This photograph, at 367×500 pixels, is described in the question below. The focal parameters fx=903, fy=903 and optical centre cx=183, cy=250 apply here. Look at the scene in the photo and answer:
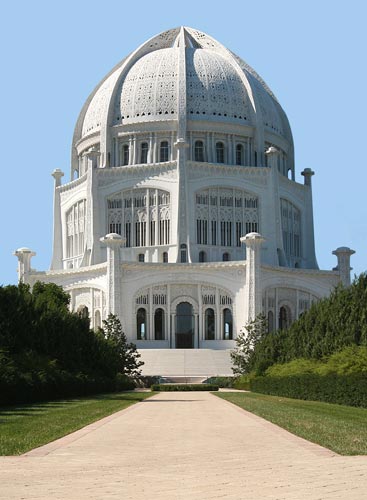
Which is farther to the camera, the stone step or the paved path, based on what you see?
the stone step

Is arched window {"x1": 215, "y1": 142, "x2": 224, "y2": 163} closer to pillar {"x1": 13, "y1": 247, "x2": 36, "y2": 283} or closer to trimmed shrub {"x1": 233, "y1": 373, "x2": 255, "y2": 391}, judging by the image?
pillar {"x1": 13, "y1": 247, "x2": 36, "y2": 283}

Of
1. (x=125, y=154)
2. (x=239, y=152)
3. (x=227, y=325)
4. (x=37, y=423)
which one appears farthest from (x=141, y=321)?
(x=37, y=423)

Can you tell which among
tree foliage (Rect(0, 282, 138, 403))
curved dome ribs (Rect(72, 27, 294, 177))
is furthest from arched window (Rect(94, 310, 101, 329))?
tree foliage (Rect(0, 282, 138, 403))

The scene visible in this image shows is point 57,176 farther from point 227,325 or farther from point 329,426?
point 329,426

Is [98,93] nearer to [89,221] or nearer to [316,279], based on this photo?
[89,221]

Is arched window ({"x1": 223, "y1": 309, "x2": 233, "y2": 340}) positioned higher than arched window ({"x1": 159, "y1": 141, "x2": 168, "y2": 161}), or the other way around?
arched window ({"x1": 159, "y1": 141, "x2": 168, "y2": 161})

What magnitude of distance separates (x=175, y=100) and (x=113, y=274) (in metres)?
22.4

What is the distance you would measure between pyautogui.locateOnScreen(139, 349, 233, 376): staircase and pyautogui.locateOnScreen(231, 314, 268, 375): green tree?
170cm

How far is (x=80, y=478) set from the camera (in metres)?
11.9

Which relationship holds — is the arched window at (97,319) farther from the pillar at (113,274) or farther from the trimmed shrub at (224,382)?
the trimmed shrub at (224,382)

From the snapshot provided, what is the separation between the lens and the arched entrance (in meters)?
86.6

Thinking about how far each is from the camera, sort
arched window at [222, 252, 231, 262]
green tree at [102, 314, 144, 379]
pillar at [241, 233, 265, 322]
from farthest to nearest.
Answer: arched window at [222, 252, 231, 262] < pillar at [241, 233, 265, 322] < green tree at [102, 314, 144, 379]

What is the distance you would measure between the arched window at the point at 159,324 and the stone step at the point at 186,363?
6895 mm

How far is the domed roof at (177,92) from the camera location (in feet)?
316
